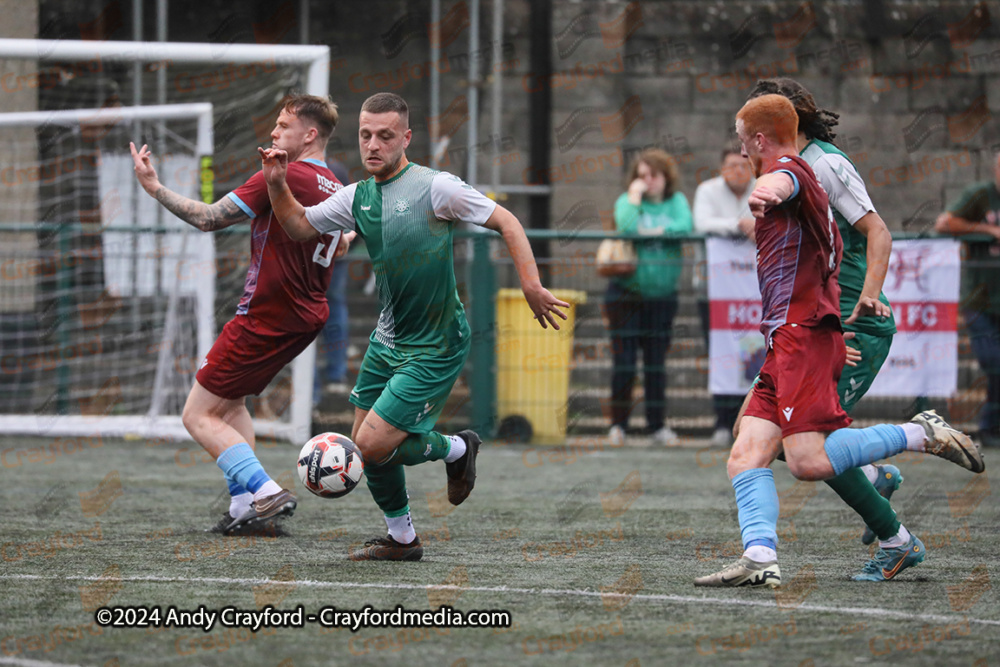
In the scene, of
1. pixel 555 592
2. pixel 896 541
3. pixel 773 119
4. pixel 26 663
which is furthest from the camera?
pixel 896 541

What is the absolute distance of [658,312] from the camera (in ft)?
36.0

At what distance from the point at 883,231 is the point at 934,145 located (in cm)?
927

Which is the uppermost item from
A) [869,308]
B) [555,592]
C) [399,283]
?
[399,283]

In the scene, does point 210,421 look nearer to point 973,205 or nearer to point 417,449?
point 417,449

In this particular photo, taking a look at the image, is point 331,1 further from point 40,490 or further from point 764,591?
point 764,591

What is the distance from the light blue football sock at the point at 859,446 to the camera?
4.71 meters

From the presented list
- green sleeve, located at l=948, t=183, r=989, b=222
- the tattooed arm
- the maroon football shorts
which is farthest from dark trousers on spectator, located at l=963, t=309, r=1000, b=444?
the tattooed arm

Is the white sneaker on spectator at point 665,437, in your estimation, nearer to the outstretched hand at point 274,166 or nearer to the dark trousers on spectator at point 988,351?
the dark trousers on spectator at point 988,351

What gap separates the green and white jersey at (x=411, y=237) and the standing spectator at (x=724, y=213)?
18.6ft

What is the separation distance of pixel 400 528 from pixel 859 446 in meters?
1.90

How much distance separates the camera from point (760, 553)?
15.4 ft

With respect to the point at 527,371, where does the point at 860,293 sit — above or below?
above

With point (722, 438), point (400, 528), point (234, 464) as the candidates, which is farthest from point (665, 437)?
point (400, 528)

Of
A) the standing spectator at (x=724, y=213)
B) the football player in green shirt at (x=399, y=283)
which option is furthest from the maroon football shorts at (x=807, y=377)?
the standing spectator at (x=724, y=213)
